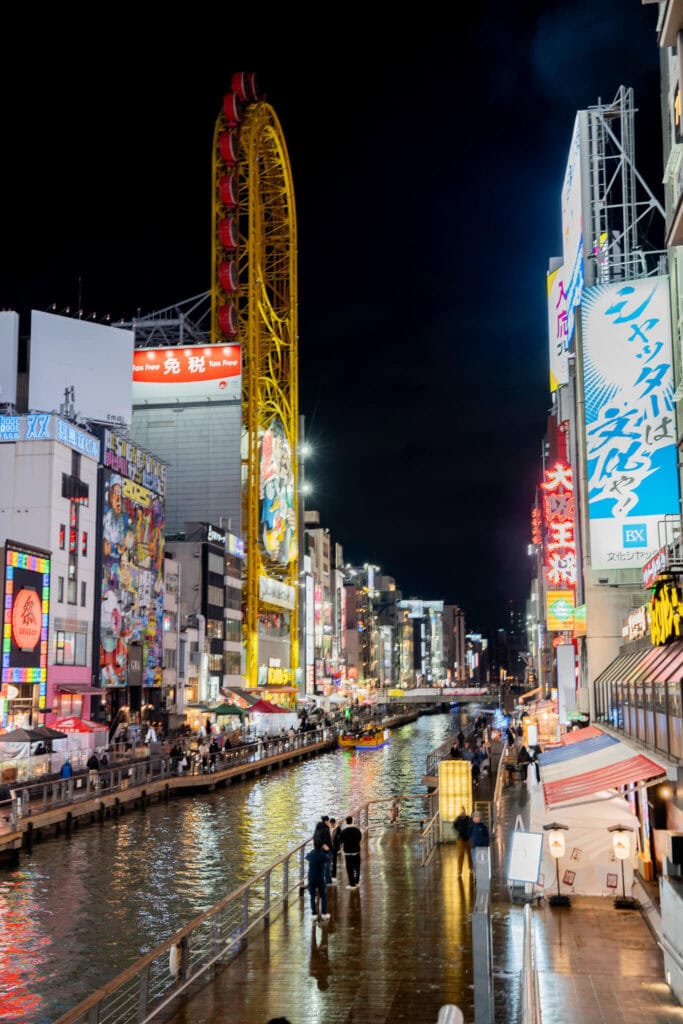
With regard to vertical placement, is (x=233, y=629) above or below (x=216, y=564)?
below

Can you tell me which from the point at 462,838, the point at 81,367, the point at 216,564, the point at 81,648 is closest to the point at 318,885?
the point at 462,838

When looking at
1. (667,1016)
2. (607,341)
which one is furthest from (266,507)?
(667,1016)

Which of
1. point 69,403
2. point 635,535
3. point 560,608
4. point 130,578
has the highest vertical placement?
point 69,403

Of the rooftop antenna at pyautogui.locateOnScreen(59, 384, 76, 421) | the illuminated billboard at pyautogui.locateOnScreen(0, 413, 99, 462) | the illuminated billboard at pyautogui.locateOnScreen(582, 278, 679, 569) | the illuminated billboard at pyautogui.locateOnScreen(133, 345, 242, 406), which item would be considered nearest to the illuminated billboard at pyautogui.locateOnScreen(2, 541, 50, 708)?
the illuminated billboard at pyautogui.locateOnScreen(0, 413, 99, 462)

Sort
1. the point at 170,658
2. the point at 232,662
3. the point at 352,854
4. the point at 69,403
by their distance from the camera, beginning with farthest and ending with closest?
the point at 232,662 < the point at 170,658 < the point at 69,403 < the point at 352,854

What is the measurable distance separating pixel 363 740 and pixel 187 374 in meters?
41.9

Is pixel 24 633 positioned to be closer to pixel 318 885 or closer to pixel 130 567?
pixel 130 567

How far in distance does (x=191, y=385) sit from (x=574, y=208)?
60.2m

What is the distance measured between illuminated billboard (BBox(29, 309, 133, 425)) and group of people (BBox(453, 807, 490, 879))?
5607cm

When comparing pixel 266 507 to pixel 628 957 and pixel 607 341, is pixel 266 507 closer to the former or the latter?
pixel 607 341

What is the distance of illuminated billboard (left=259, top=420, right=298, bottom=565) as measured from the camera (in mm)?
110750

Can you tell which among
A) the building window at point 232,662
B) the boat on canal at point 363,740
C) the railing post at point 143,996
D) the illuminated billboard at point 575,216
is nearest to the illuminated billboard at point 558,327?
the illuminated billboard at point 575,216

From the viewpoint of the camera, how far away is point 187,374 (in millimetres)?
Result: 111062

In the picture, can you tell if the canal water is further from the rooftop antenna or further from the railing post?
the rooftop antenna
